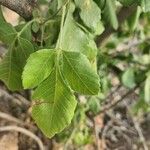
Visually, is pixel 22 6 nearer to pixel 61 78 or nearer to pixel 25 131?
pixel 61 78

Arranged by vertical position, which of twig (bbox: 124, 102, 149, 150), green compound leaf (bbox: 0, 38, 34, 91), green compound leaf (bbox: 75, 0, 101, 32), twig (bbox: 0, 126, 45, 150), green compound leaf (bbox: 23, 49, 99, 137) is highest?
green compound leaf (bbox: 75, 0, 101, 32)

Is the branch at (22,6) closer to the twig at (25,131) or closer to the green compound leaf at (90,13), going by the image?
Answer: the green compound leaf at (90,13)

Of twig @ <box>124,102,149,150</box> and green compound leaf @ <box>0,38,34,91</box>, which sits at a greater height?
green compound leaf @ <box>0,38,34,91</box>

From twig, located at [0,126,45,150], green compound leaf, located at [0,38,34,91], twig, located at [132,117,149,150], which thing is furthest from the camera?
twig, located at [132,117,149,150]

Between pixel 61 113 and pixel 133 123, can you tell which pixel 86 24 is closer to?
pixel 61 113

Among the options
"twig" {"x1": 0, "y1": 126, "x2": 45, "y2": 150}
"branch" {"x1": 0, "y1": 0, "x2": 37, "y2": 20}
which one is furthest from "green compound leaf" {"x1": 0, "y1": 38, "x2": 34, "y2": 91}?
"twig" {"x1": 0, "y1": 126, "x2": 45, "y2": 150}

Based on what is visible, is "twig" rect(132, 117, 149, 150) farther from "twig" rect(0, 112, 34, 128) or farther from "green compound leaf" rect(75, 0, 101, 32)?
"green compound leaf" rect(75, 0, 101, 32)

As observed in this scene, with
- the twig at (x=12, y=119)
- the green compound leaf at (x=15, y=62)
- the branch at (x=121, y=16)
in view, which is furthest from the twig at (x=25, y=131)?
the green compound leaf at (x=15, y=62)
